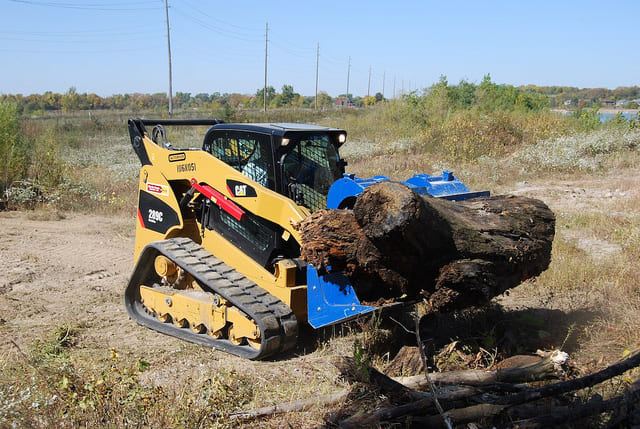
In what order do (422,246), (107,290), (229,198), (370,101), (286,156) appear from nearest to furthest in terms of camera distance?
1. (422,246)
2. (286,156)
3. (229,198)
4. (107,290)
5. (370,101)

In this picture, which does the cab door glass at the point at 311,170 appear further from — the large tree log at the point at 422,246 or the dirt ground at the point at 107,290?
the dirt ground at the point at 107,290

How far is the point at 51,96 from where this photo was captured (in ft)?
263

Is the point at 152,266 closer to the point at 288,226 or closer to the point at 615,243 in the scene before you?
the point at 288,226

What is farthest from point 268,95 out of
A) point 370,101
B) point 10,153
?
point 10,153

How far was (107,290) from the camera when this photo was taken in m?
7.37

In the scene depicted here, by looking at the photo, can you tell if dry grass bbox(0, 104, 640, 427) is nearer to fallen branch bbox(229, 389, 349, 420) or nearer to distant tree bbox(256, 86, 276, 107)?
fallen branch bbox(229, 389, 349, 420)

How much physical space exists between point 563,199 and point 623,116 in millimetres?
8895

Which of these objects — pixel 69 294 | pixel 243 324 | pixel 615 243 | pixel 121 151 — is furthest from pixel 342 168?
pixel 121 151

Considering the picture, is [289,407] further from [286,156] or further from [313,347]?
[286,156]

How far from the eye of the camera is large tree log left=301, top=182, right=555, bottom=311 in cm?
341

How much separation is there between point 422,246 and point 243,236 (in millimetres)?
2366

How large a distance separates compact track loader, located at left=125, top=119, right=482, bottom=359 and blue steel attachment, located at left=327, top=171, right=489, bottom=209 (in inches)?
0.5

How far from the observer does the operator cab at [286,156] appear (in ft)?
16.8

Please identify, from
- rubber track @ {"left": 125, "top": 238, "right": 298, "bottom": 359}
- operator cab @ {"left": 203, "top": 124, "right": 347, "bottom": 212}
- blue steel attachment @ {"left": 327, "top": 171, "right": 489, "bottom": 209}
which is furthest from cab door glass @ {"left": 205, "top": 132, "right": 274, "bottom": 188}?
rubber track @ {"left": 125, "top": 238, "right": 298, "bottom": 359}
